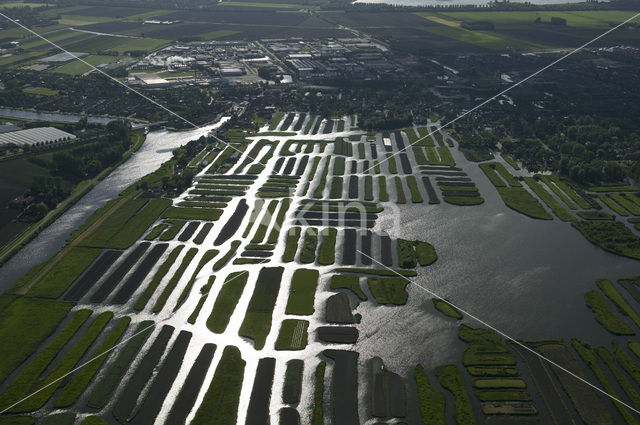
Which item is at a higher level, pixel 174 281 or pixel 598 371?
pixel 174 281

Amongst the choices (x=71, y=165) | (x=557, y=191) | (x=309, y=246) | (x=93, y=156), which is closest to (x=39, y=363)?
(x=309, y=246)

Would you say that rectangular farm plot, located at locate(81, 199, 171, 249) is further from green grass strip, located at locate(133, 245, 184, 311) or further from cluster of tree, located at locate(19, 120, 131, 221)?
cluster of tree, located at locate(19, 120, 131, 221)

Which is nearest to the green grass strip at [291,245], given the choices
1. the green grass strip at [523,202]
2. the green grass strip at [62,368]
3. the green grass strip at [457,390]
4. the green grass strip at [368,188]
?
the green grass strip at [368,188]

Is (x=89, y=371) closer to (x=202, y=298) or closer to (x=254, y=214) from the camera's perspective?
(x=202, y=298)

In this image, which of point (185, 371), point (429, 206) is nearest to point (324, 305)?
point (185, 371)

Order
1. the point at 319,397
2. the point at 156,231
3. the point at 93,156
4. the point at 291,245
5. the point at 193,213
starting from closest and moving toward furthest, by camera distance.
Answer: the point at 319,397 → the point at 291,245 → the point at 156,231 → the point at 193,213 → the point at 93,156

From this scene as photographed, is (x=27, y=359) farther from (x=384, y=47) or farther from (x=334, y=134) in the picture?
(x=384, y=47)

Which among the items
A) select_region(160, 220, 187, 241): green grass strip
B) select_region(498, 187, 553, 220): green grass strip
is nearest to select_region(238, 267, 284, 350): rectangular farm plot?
select_region(160, 220, 187, 241): green grass strip
